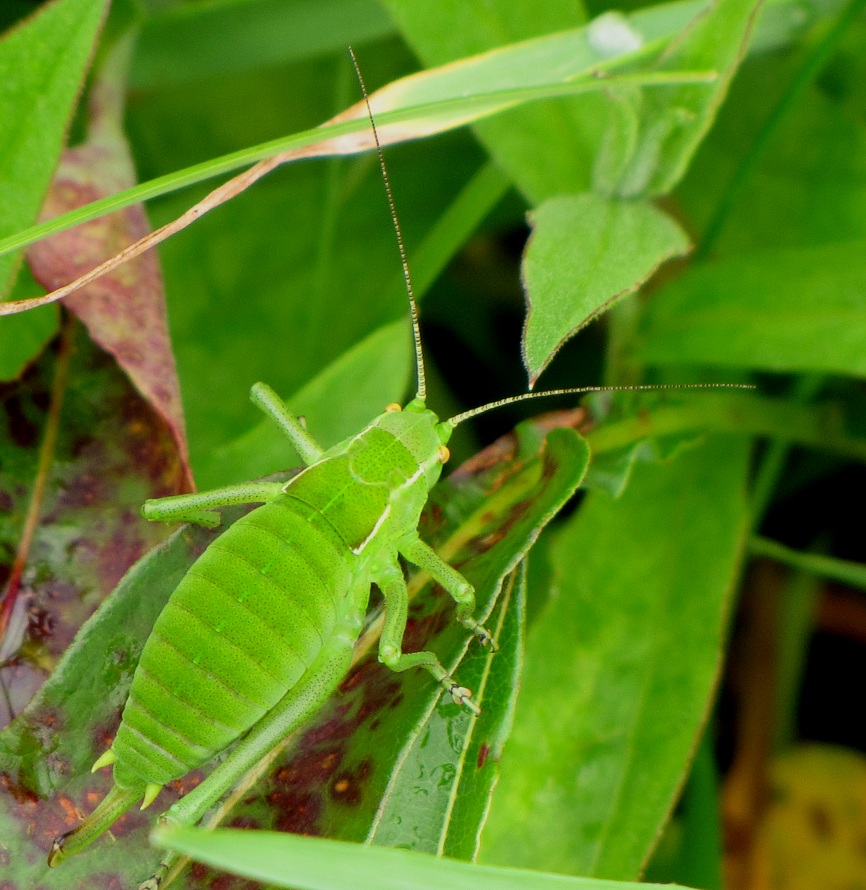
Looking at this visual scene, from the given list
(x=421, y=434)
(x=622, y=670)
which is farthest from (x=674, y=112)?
(x=622, y=670)

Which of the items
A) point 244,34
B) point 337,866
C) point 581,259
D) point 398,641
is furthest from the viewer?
point 244,34

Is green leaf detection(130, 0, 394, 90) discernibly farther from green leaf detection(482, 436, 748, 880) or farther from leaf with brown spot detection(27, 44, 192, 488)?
green leaf detection(482, 436, 748, 880)

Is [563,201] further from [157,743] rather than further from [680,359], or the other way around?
[157,743]

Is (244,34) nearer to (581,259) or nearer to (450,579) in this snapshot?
(581,259)

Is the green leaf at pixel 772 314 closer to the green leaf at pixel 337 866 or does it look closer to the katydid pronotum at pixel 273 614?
the katydid pronotum at pixel 273 614

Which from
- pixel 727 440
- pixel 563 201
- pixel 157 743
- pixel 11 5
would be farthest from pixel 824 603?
pixel 11 5

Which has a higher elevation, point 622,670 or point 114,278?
point 114,278

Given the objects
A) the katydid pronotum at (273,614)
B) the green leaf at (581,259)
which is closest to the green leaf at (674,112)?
the green leaf at (581,259)
